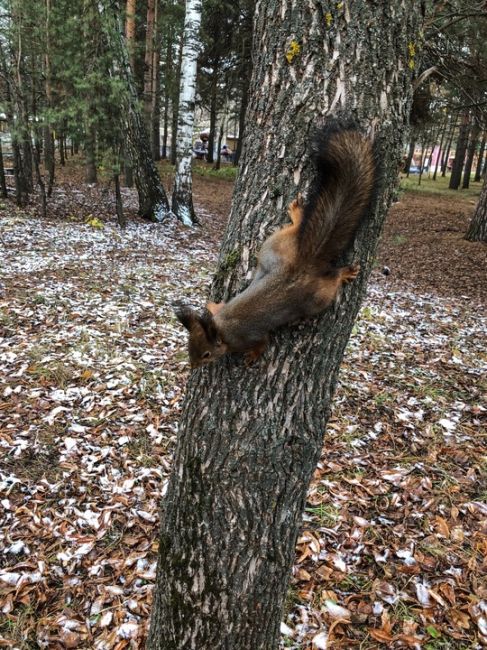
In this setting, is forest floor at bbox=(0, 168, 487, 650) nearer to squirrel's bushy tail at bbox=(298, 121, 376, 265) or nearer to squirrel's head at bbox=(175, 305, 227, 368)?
squirrel's head at bbox=(175, 305, 227, 368)

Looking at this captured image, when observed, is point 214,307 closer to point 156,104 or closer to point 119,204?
point 119,204

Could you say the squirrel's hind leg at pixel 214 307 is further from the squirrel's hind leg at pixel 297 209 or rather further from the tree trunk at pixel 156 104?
the tree trunk at pixel 156 104

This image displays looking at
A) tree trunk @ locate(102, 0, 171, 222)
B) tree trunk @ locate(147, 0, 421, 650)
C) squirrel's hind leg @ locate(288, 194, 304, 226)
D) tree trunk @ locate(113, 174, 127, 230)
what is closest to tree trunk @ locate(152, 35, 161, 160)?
tree trunk @ locate(102, 0, 171, 222)

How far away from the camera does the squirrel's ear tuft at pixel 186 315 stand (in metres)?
1.91

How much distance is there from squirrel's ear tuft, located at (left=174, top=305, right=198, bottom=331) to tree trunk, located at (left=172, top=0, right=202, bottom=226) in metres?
11.5

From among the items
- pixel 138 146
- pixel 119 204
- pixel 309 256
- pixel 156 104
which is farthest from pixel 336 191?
pixel 156 104

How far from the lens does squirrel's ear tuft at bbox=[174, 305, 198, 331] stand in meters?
1.91

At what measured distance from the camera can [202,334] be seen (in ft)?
6.34

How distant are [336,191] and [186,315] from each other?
2.61 ft

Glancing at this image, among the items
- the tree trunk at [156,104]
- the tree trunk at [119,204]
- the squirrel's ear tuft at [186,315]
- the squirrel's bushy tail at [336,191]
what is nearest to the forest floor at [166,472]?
the squirrel's ear tuft at [186,315]

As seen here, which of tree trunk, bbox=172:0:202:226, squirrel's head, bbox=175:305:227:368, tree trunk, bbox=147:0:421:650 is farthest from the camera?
tree trunk, bbox=172:0:202:226

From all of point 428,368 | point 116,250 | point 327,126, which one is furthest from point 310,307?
point 116,250

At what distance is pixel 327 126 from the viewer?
1.55m

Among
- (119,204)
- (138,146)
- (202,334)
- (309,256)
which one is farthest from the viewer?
(138,146)
